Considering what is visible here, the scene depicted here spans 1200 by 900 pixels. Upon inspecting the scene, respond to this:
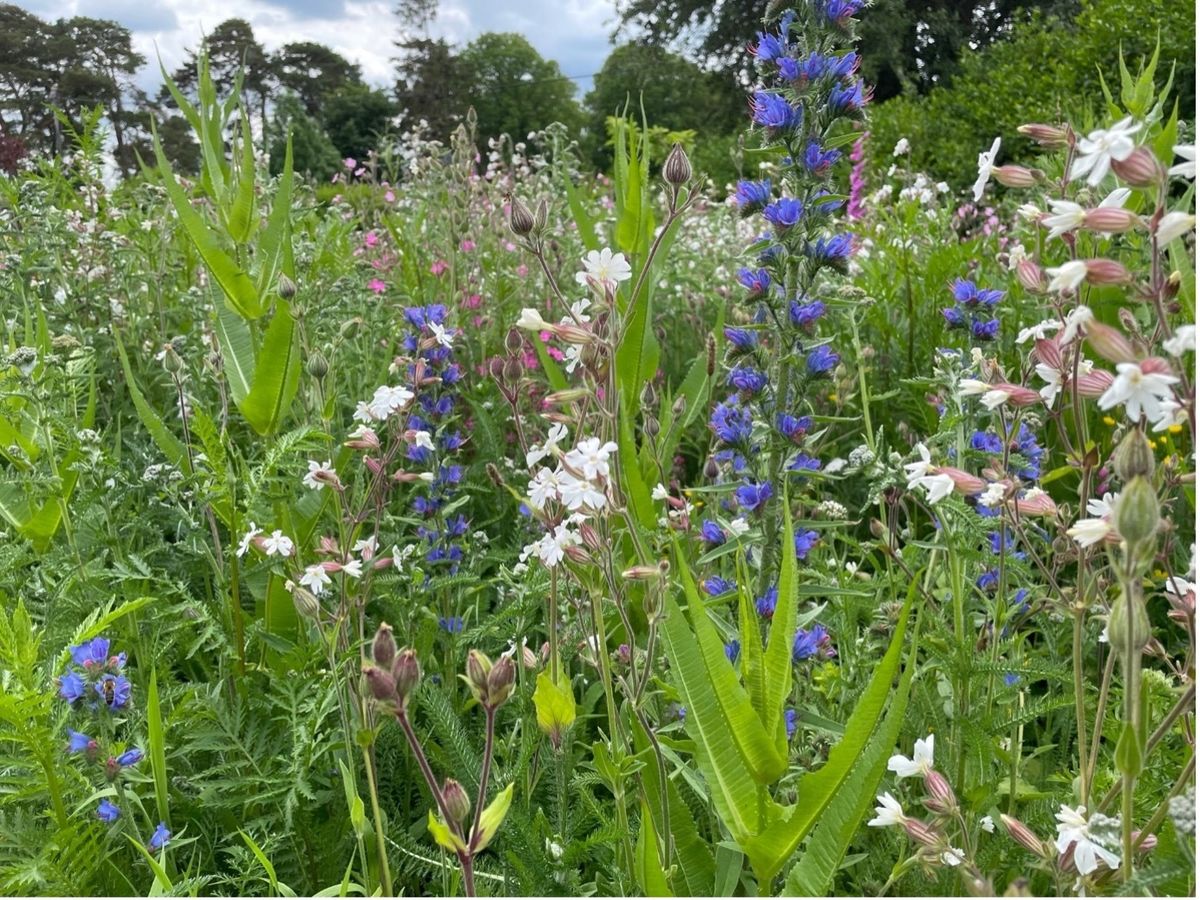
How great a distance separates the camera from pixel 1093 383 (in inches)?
39.3

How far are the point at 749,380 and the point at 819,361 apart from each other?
0.14 meters

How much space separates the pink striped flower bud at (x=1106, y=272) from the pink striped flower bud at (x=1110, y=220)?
0.05m

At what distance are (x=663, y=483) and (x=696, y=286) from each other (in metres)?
2.97

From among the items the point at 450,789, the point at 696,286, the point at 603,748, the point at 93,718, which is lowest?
the point at 93,718

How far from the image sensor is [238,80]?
7.06 feet

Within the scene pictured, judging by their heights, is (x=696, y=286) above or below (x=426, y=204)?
below

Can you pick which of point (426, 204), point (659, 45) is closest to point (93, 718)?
point (426, 204)

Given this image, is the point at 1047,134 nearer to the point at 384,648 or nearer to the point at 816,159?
the point at 816,159

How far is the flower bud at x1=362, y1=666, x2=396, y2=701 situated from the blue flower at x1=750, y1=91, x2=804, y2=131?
132cm

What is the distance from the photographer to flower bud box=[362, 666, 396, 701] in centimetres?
92

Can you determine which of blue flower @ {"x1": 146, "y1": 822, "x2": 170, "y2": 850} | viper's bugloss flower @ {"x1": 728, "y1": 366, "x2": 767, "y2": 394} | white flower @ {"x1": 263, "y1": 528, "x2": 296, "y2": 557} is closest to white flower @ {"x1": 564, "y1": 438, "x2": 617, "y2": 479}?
viper's bugloss flower @ {"x1": 728, "y1": 366, "x2": 767, "y2": 394}

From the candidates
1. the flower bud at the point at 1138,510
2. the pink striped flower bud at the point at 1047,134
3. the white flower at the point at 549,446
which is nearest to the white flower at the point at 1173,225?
the flower bud at the point at 1138,510

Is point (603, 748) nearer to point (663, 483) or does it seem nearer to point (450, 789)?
point (450, 789)

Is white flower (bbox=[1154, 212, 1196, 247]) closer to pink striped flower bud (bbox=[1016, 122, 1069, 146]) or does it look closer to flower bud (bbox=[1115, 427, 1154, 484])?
flower bud (bbox=[1115, 427, 1154, 484])
